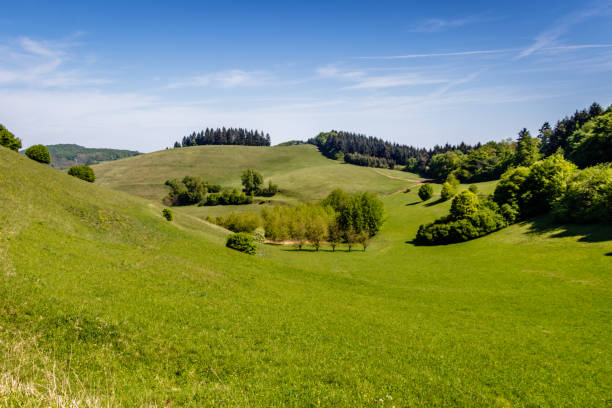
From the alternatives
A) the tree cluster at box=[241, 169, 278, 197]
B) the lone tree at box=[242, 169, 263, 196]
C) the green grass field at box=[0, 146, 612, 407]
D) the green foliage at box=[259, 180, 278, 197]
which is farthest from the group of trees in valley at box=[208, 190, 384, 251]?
the lone tree at box=[242, 169, 263, 196]

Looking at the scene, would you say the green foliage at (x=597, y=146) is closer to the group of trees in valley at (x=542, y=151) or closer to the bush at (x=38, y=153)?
the group of trees in valley at (x=542, y=151)

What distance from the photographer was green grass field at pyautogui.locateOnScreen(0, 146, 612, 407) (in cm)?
961

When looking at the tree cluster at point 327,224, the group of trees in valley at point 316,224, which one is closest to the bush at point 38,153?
the group of trees in valley at point 316,224

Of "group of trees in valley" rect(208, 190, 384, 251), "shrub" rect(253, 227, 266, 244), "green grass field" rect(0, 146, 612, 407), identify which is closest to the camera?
"green grass field" rect(0, 146, 612, 407)

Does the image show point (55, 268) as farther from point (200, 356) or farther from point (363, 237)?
point (363, 237)

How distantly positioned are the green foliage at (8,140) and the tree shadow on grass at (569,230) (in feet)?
287

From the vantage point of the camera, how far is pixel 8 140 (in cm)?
4250

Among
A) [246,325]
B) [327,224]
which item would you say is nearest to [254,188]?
[327,224]

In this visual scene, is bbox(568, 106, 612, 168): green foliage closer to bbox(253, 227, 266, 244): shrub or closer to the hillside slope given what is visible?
the hillside slope

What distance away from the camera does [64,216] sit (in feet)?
88.6

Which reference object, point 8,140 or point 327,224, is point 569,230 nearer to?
point 327,224

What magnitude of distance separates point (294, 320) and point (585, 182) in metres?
63.3

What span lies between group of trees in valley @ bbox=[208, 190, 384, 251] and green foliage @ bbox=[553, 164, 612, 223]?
39.4 metres

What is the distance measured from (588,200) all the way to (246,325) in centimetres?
6303
